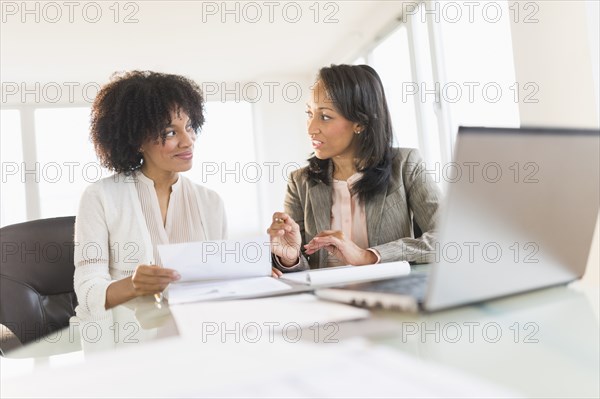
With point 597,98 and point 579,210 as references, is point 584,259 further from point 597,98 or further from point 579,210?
point 597,98

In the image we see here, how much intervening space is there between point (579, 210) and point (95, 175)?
7.17 meters

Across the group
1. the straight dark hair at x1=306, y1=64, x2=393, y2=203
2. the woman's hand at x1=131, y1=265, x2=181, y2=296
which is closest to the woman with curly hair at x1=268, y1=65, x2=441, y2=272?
the straight dark hair at x1=306, y1=64, x2=393, y2=203

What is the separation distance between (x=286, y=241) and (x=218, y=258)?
17.5 inches

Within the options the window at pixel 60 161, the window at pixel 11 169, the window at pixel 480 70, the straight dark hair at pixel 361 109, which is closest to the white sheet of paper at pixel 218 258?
the straight dark hair at pixel 361 109

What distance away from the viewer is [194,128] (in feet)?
6.30

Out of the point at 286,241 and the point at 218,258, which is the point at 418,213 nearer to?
the point at 286,241

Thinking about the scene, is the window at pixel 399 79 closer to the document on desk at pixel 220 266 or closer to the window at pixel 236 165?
the window at pixel 236 165

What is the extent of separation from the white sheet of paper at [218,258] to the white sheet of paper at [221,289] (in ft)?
0.09

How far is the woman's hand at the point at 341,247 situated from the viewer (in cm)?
138

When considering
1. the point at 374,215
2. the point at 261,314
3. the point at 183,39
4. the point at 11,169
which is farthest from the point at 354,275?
the point at 11,169

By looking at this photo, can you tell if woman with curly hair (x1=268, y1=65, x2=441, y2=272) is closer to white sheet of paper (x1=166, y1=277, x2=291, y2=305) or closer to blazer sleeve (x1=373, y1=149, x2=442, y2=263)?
blazer sleeve (x1=373, y1=149, x2=442, y2=263)

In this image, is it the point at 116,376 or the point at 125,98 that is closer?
the point at 116,376

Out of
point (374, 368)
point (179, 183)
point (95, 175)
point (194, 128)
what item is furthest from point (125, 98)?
point (95, 175)

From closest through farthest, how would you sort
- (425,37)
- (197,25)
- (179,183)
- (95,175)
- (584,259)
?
1. (584,259)
2. (179,183)
3. (425,37)
4. (197,25)
5. (95,175)
